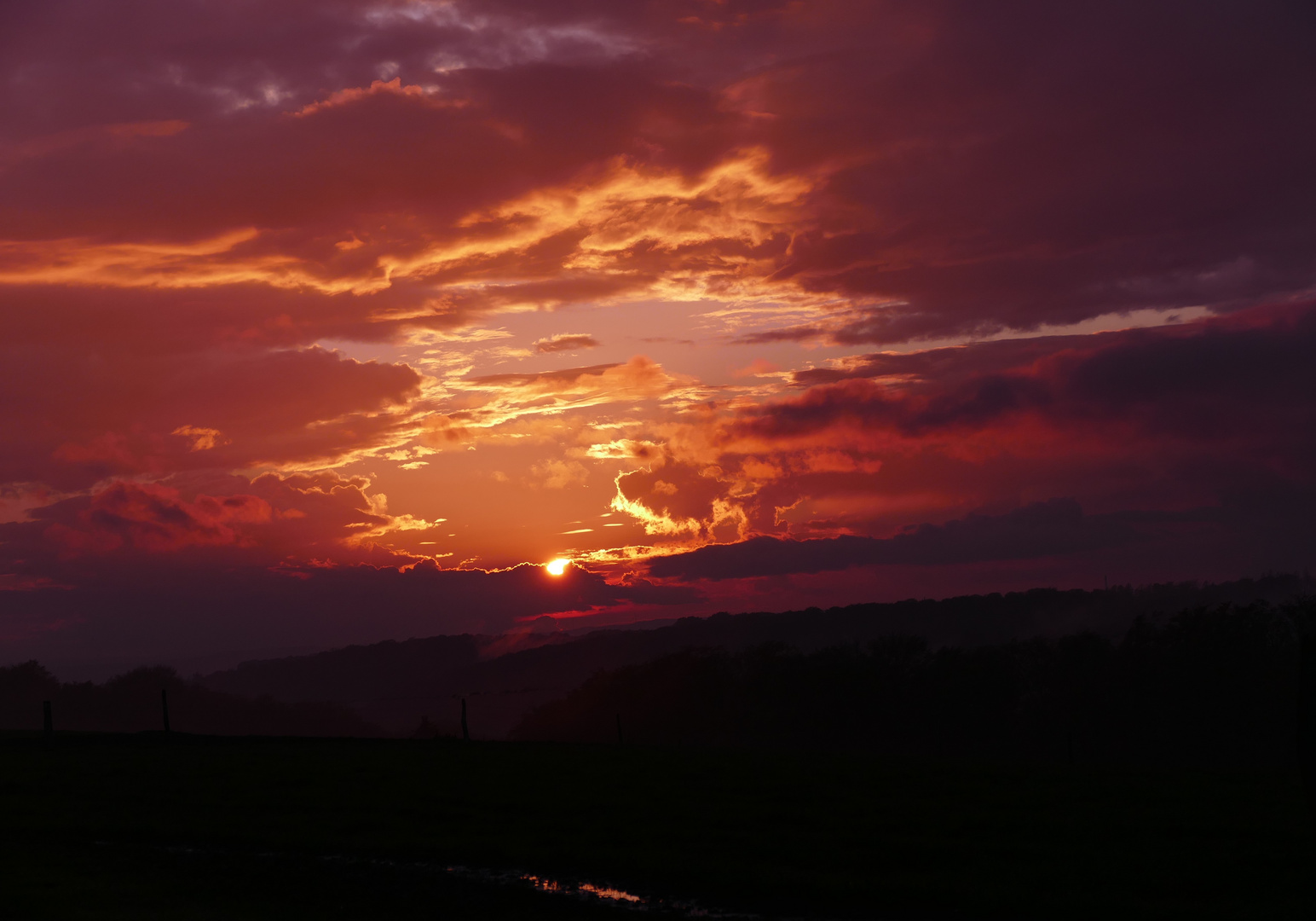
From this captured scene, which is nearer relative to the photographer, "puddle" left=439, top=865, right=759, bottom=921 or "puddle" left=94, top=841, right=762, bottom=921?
"puddle" left=439, top=865, right=759, bottom=921

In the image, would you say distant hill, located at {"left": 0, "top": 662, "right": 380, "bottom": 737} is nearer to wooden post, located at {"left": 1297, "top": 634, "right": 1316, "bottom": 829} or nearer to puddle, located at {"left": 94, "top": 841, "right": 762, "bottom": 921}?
puddle, located at {"left": 94, "top": 841, "right": 762, "bottom": 921}

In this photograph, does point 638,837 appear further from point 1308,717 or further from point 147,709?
point 147,709

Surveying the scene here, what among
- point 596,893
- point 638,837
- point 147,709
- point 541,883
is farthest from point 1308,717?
point 147,709

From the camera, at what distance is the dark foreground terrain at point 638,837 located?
20141 millimetres

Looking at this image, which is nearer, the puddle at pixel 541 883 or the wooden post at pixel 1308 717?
the wooden post at pixel 1308 717

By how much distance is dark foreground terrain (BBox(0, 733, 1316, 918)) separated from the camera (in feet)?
66.1

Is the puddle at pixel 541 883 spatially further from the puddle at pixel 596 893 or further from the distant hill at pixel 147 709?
the distant hill at pixel 147 709

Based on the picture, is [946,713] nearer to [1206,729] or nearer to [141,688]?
[1206,729]

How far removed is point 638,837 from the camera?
26547mm

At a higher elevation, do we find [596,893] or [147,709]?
[596,893]

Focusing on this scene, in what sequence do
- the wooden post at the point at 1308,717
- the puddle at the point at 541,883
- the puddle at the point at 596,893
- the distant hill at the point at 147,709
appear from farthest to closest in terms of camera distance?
the distant hill at the point at 147,709
the puddle at the point at 541,883
the puddle at the point at 596,893
the wooden post at the point at 1308,717

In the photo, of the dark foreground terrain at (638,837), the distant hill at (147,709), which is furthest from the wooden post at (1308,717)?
the distant hill at (147,709)

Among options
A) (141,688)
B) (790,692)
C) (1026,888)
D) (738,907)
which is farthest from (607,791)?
(141,688)

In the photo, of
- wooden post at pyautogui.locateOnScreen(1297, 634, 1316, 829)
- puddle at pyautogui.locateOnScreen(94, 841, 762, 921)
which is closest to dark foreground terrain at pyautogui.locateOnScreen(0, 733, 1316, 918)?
puddle at pyautogui.locateOnScreen(94, 841, 762, 921)
